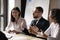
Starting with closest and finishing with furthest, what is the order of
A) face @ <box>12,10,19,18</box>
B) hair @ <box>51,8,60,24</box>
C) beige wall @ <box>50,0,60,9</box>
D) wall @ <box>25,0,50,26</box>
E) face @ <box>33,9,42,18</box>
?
hair @ <box>51,8,60,24</box>
face @ <box>33,9,42,18</box>
face @ <box>12,10,19,18</box>
beige wall @ <box>50,0,60,9</box>
wall @ <box>25,0,50,26</box>

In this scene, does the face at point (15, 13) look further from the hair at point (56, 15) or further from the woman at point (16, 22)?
the hair at point (56, 15)

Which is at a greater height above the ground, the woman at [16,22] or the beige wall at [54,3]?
the beige wall at [54,3]

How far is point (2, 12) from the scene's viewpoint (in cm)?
391

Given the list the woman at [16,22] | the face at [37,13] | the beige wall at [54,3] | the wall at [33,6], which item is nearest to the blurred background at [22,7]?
the wall at [33,6]

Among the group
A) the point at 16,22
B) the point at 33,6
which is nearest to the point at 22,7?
the point at 33,6

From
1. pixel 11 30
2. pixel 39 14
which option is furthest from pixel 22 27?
pixel 39 14

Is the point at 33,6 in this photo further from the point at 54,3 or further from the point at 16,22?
the point at 16,22

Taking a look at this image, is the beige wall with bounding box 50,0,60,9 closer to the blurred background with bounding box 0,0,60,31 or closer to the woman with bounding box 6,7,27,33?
the blurred background with bounding box 0,0,60,31

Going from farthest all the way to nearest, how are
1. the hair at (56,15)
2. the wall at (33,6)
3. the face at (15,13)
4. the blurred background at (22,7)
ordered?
1. the blurred background at (22,7)
2. the wall at (33,6)
3. the face at (15,13)
4. the hair at (56,15)

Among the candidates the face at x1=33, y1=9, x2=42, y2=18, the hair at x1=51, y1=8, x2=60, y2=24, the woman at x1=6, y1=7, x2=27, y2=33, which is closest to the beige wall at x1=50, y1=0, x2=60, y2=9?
the face at x1=33, y1=9, x2=42, y2=18

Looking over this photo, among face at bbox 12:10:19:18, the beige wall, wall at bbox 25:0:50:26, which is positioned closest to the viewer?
face at bbox 12:10:19:18

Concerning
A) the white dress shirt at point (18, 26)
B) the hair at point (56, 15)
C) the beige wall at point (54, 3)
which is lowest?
the white dress shirt at point (18, 26)

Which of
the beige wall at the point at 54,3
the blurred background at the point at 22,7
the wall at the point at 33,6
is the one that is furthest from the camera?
the blurred background at the point at 22,7

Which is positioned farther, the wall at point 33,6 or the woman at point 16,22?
the wall at point 33,6
